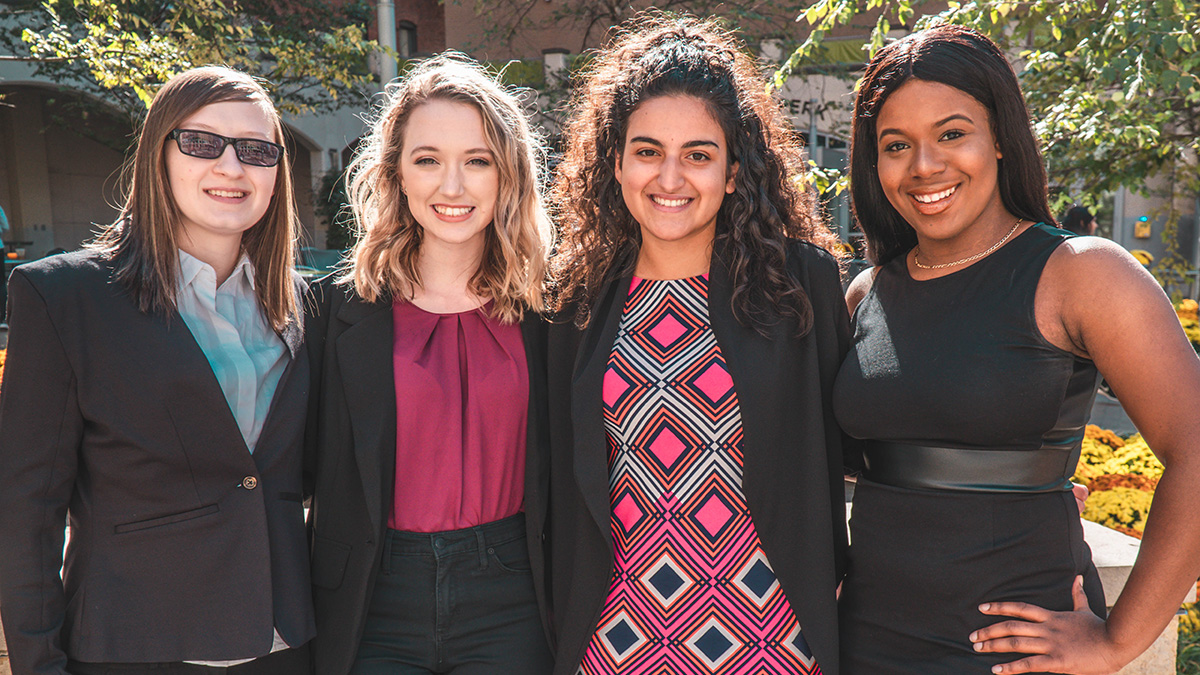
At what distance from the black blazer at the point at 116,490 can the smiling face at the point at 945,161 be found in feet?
5.72

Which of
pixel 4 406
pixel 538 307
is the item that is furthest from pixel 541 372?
pixel 4 406

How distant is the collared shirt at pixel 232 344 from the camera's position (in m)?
2.17

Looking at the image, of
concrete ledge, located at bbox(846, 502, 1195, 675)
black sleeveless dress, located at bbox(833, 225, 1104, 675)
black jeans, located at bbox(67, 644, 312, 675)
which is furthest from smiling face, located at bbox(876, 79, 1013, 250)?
black jeans, located at bbox(67, 644, 312, 675)

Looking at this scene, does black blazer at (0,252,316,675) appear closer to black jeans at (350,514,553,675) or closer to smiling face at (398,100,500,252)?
black jeans at (350,514,553,675)

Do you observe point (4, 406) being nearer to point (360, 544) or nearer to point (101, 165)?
point (360, 544)

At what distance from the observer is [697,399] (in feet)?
7.33

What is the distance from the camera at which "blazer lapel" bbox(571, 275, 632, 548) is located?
7.39 ft

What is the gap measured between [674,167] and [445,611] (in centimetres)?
131

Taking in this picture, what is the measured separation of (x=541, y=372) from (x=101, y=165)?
20.6 meters

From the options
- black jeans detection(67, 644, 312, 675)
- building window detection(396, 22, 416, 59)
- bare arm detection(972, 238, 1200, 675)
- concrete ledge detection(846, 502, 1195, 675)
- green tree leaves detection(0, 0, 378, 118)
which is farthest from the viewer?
building window detection(396, 22, 416, 59)

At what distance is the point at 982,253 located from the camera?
6.72 ft

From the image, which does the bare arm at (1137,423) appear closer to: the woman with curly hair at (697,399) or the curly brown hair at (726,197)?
the woman with curly hair at (697,399)

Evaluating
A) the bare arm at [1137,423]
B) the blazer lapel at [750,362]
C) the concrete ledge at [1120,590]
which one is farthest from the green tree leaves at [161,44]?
the concrete ledge at [1120,590]

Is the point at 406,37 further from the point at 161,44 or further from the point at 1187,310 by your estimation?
the point at 1187,310
